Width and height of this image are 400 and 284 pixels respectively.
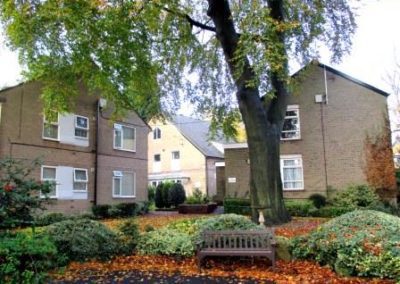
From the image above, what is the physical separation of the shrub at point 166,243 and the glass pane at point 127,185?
14876mm

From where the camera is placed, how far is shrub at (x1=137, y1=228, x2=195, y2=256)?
988 cm

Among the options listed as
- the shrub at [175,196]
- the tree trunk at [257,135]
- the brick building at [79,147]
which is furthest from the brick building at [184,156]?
the tree trunk at [257,135]

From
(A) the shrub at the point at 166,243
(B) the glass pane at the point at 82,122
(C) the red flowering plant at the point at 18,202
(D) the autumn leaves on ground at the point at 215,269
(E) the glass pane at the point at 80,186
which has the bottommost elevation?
(D) the autumn leaves on ground at the point at 215,269

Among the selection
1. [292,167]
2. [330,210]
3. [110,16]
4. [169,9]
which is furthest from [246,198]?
[110,16]

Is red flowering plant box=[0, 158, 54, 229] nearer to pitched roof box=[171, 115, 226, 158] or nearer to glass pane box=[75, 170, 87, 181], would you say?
glass pane box=[75, 170, 87, 181]

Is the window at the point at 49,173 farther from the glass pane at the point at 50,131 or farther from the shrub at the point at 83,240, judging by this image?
the shrub at the point at 83,240

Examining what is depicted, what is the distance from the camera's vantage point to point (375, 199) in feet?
68.2

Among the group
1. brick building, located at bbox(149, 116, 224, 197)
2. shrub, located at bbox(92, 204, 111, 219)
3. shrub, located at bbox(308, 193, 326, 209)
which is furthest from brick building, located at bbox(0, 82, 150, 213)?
shrub, located at bbox(308, 193, 326, 209)

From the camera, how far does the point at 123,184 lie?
25.6 metres

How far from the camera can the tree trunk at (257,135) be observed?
14508 mm

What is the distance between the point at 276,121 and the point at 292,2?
14.4ft

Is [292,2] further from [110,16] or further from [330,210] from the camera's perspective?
[330,210]

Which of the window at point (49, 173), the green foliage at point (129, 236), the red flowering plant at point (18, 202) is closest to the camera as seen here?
the red flowering plant at point (18, 202)

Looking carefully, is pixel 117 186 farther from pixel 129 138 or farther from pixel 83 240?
pixel 83 240
